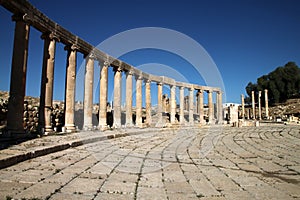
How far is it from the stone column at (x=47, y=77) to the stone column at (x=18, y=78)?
2127mm

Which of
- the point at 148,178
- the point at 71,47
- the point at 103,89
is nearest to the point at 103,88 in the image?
the point at 103,89

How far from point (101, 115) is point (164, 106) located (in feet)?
62.9

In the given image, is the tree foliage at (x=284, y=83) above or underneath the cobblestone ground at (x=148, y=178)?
above

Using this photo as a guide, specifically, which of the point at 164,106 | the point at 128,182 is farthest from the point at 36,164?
the point at 164,106

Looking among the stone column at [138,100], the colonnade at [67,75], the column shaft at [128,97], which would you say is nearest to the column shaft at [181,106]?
the colonnade at [67,75]

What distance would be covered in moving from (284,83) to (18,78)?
70.8 m

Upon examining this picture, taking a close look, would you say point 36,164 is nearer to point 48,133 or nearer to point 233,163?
point 233,163

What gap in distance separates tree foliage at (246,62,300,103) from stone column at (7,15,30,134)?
68.6 m

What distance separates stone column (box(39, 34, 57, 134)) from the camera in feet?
41.0

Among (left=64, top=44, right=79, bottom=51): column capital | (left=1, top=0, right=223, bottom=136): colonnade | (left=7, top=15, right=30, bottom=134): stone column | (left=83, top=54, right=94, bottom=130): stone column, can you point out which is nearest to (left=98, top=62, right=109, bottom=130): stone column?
(left=1, top=0, right=223, bottom=136): colonnade

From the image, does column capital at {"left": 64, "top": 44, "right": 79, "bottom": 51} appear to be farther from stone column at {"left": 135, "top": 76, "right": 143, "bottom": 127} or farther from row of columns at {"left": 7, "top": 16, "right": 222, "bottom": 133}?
stone column at {"left": 135, "top": 76, "right": 143, "bottom": 127}

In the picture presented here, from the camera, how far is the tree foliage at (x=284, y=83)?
6575 cm

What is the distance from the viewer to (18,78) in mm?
10258

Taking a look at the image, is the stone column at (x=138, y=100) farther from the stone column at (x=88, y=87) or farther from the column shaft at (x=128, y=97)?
the stone column at (x=88, y=87)
